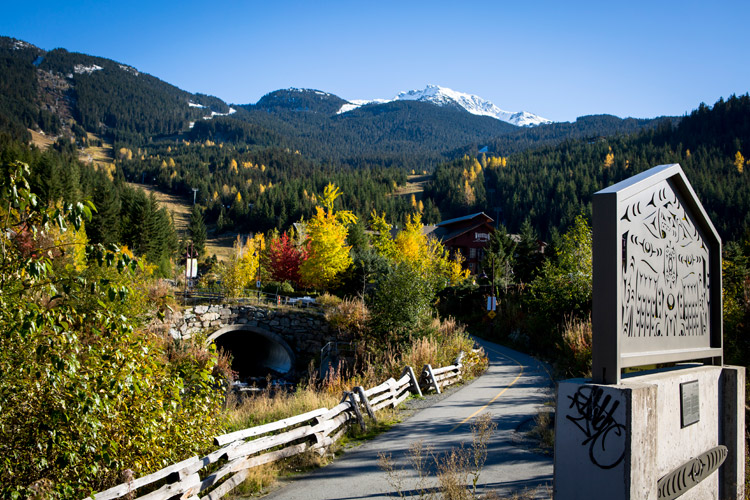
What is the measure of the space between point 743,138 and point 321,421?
547 feet

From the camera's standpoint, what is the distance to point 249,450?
763cm

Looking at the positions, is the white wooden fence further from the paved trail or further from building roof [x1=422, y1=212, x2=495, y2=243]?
building roof [x1=422, y1=212, x2=495, y2=243]

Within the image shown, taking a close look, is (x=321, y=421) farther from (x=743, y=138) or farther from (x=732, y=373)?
(x=743, y=138)

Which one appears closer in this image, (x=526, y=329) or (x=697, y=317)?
(x=697, y=317)

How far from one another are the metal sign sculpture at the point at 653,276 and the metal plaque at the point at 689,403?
0.28 meters

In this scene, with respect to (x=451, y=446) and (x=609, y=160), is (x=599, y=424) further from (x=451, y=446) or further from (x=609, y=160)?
(x=609, y=160)

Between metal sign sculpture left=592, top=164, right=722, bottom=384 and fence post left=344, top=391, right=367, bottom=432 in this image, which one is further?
fence post left=344, top=391, right=367, bottom=432

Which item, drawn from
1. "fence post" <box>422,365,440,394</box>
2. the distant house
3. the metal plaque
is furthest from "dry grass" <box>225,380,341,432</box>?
the distant house

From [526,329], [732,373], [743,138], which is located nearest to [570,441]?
[732,373]

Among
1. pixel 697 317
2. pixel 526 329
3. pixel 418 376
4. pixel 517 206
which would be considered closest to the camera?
pixel 697 317

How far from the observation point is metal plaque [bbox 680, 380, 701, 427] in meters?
4.70

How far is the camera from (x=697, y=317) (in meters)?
5.45

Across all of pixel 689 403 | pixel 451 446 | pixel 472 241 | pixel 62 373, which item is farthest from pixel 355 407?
pixel 472 241

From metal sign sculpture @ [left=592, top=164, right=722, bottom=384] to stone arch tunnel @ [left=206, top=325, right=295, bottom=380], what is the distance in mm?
28772
